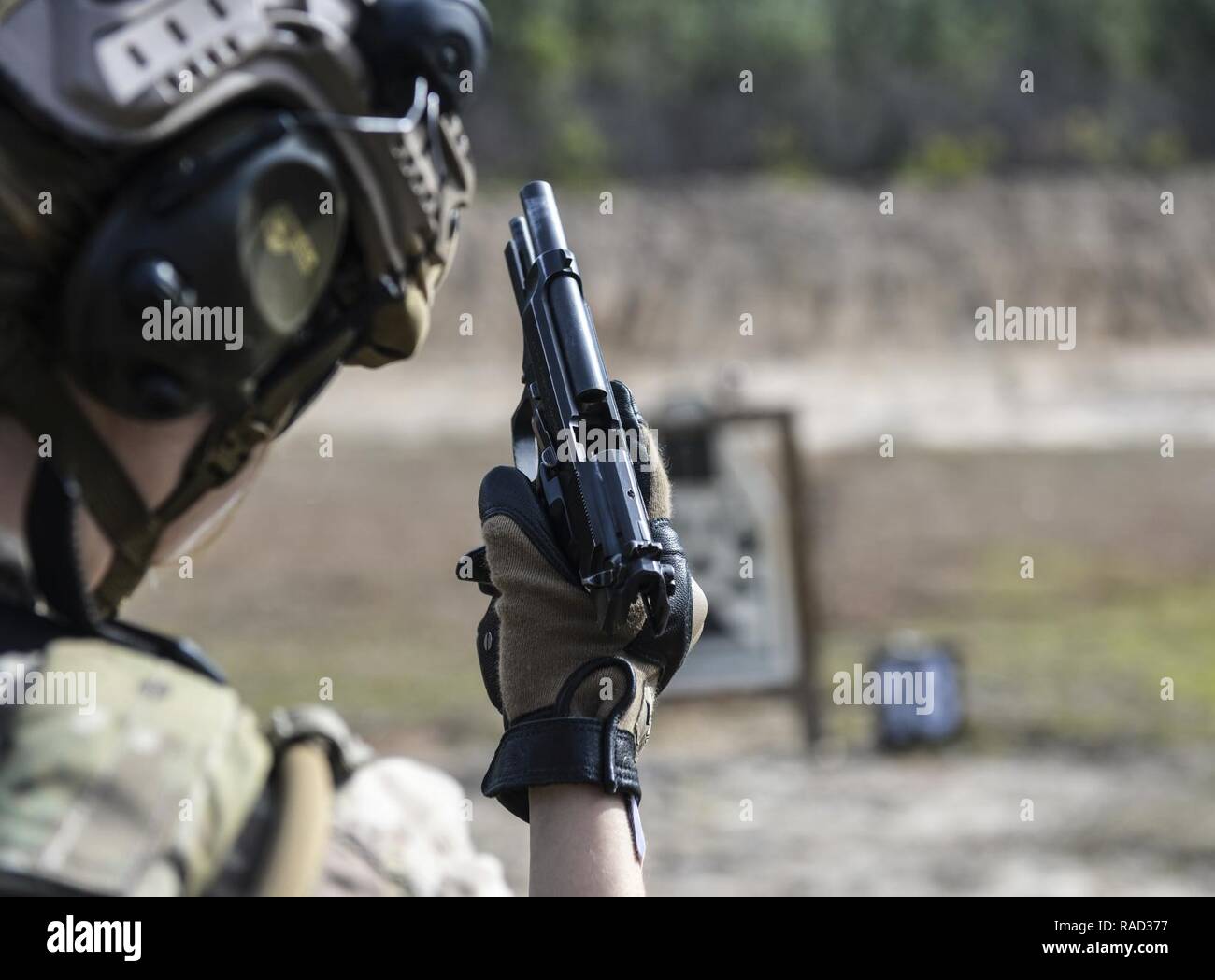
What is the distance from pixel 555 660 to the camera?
1687mm

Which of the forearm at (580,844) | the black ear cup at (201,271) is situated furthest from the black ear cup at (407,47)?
the forearm at (580,844)

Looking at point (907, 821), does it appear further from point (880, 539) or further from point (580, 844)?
point (880, 539)

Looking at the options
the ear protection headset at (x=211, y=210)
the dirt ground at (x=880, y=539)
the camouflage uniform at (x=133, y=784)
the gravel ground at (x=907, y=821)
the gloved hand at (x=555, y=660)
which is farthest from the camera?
the dirt ground at (x=880, y=539)

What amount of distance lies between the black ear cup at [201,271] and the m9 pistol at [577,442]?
1.09 feet

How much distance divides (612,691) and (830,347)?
2610 cm

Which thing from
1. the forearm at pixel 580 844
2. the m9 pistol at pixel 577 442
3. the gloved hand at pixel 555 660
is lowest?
the forearm at pixel 580 844

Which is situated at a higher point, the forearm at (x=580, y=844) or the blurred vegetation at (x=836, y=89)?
the blurred vegetation at (x=836, y=89)

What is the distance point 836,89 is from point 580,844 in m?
35.0

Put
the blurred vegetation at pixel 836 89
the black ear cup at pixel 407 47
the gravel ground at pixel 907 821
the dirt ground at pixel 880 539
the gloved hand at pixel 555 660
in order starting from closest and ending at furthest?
the gloved hand at pixel 555 660 < the black ear cup at pixel 407 47 < the gravel ground at pixel 907 821 < the dirt ground at pixel 880 539 < the blurred vegetation at pixel 836 89

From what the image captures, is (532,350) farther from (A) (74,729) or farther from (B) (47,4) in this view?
(A) (74,729)

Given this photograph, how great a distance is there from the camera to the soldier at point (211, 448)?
1321 mm

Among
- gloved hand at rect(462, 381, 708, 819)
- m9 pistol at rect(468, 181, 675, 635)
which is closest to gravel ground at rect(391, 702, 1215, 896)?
m9 pistol at rect(468, 181, 675, 635)

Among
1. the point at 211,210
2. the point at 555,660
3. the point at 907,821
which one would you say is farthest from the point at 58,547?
the point at 907,821

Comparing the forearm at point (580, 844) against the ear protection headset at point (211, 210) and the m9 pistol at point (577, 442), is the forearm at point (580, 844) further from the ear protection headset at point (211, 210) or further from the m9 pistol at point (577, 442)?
the ear protection headset at point (211, 210)
